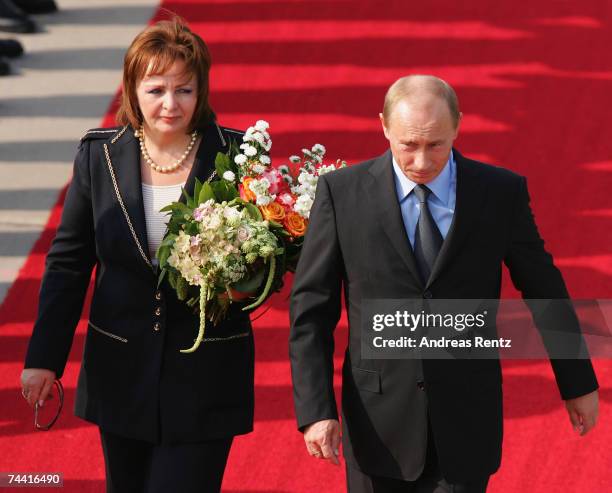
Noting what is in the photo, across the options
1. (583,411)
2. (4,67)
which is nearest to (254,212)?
(583,411)

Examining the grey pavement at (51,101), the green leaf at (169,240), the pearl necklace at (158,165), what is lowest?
the grey pavement at (51,101)

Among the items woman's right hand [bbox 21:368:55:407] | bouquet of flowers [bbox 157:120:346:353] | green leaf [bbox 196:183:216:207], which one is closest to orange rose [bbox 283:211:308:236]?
bouquet of flowers [bbox 157:120:346:353]

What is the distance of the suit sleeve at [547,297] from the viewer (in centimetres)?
341

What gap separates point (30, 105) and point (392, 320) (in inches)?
218

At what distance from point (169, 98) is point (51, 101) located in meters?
4.93

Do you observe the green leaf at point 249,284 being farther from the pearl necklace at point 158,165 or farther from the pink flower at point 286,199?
the pearl necklace at point 158,165

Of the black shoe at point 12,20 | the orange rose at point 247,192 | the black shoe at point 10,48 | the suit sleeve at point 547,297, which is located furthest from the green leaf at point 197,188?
the black shoe at point 12,20

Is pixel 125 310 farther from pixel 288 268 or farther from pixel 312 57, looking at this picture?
pixel 312 57

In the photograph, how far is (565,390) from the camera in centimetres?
345

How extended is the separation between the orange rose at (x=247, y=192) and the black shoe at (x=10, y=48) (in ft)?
18.3

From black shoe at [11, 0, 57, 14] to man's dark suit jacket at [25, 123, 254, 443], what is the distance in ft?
20.0

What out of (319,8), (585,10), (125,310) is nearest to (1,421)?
(125,310)

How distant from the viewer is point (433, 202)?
336 cm

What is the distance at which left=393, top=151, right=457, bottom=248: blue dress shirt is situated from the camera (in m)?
3.35
